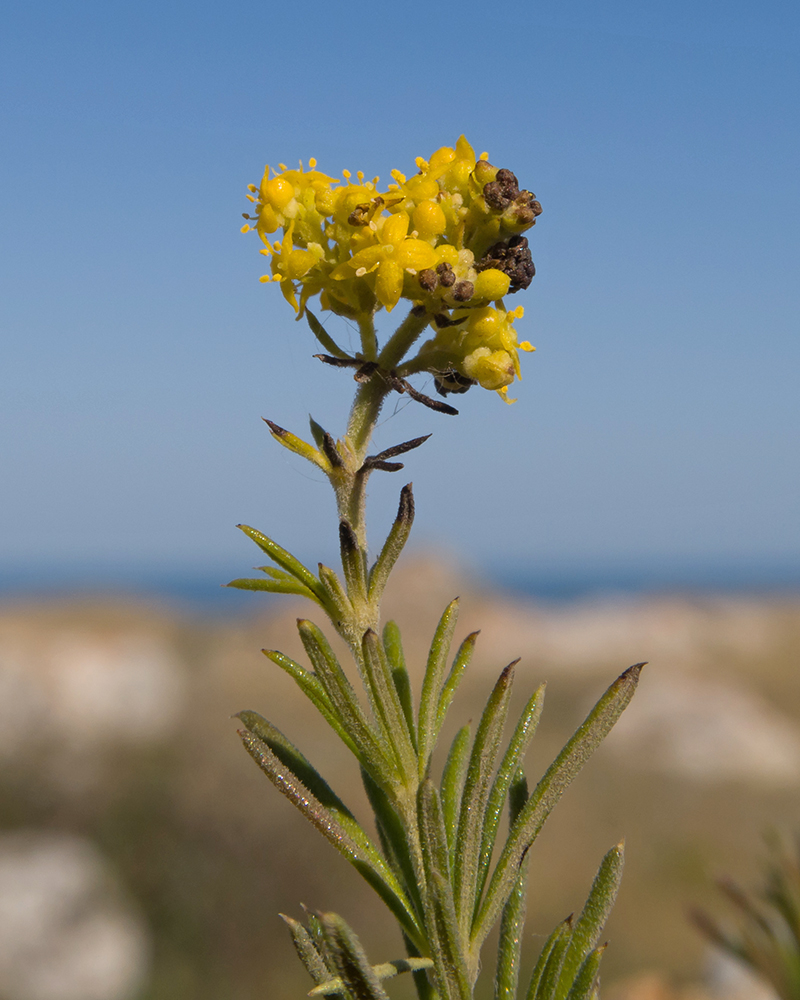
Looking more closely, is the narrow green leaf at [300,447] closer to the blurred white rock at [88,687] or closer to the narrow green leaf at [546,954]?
the narrow green leaf at [546,954]

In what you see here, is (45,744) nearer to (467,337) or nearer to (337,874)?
(337,874)

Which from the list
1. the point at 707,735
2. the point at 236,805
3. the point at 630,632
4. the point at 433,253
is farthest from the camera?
the point at 630,632

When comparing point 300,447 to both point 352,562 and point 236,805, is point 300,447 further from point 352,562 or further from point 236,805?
point 236,805

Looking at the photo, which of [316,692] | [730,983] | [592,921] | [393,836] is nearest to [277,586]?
[316,692]

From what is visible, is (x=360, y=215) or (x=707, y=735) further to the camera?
(x=707, y=735)

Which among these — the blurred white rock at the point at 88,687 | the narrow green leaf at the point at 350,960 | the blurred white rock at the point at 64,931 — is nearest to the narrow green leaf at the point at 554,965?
the narrow green leaf at the point at 350,960

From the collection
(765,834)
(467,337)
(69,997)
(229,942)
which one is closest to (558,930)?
(467,337)
